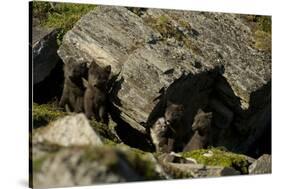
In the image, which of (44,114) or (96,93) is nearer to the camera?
(44,114)

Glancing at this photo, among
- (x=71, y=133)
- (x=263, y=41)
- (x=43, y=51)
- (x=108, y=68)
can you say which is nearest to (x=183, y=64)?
(x=108, y=68)

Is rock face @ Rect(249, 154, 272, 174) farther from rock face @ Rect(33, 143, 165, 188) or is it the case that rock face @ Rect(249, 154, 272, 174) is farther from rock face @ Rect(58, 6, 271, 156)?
rock face @ Rect(33, 143, 165, 188)

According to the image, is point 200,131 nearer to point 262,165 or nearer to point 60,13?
point 262,165

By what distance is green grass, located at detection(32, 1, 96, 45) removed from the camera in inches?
432

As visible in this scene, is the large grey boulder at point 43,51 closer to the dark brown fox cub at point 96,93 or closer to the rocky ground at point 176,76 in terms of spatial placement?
the rocky ground at point 176,76

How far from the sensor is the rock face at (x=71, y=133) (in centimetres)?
863

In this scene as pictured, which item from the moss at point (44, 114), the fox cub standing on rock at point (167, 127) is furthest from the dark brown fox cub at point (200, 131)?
the moss at point (44, 114)

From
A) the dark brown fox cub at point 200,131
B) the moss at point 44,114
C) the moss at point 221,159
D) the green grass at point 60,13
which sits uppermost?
the green grass at point 60,13

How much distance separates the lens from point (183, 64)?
12469 mm

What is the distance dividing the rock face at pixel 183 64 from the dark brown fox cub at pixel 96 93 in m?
0.23

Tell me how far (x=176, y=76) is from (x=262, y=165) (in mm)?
2394

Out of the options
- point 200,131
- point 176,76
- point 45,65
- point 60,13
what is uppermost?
point 60,13

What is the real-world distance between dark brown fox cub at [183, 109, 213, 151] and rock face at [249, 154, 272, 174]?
0.95m
